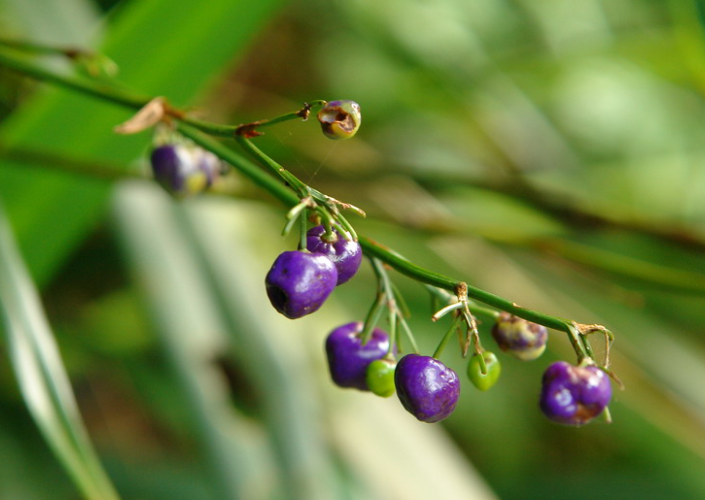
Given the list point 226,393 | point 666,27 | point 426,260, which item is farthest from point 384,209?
point 666,27

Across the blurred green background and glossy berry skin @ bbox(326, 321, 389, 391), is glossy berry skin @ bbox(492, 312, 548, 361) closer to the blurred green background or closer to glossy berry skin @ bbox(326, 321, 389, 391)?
glossy berry skin @ bbox(326, 321, 389, 391)

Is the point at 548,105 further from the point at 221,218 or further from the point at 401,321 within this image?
the point at 401,321

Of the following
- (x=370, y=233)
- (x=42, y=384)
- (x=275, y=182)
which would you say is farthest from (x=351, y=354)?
(x=370, y=233)

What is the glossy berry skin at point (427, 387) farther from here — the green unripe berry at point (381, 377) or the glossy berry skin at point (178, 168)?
the glossy berry skin at point (178, 168)

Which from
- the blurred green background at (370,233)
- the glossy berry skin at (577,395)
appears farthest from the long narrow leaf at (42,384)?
the glossy berry skin at (577,395)

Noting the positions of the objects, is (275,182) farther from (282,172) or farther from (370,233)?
(370,233)

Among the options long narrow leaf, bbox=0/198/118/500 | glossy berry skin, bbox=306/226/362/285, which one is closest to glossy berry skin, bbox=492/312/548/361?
glossy berry skin, bbox=306/226/362/285
